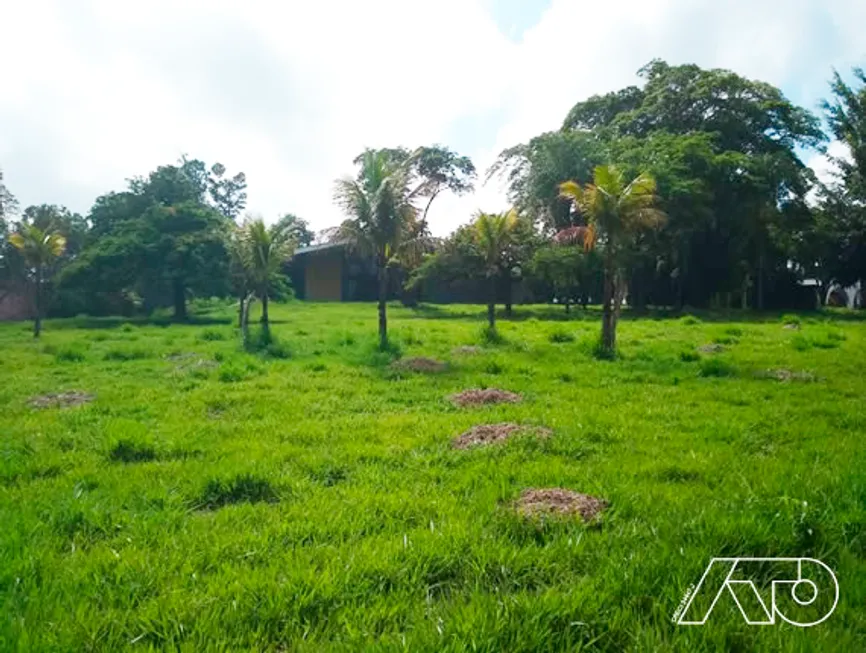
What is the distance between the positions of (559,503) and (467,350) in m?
11.5

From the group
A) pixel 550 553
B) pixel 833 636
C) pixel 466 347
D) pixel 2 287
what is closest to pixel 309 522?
pixel 550 553

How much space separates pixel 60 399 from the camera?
36.7 feet

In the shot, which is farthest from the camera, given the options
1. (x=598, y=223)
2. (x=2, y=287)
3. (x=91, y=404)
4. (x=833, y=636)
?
(x=2, y=287)

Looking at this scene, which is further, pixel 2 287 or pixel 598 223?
pixel 2 287

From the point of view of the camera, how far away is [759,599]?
369cm

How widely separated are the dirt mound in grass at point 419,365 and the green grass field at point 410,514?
1.65 meters

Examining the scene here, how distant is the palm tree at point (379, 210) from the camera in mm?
18516

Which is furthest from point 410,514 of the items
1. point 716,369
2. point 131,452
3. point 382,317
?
point 382,317

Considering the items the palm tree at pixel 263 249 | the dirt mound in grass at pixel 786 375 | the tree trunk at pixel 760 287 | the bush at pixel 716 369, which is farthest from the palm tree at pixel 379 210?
the tree trunk at pixel 760 287

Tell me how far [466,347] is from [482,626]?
14.0 m

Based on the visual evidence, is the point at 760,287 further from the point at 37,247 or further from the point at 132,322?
the point at 37,247

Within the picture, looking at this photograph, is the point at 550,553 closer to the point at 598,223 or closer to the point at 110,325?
the point at 598,223

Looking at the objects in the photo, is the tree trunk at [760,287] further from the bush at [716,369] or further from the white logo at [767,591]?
the white logo at [767,591]

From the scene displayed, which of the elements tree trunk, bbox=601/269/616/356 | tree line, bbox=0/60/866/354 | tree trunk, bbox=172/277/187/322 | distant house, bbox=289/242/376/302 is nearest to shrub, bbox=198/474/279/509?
tree trunk, bbox=601/269/616/356
